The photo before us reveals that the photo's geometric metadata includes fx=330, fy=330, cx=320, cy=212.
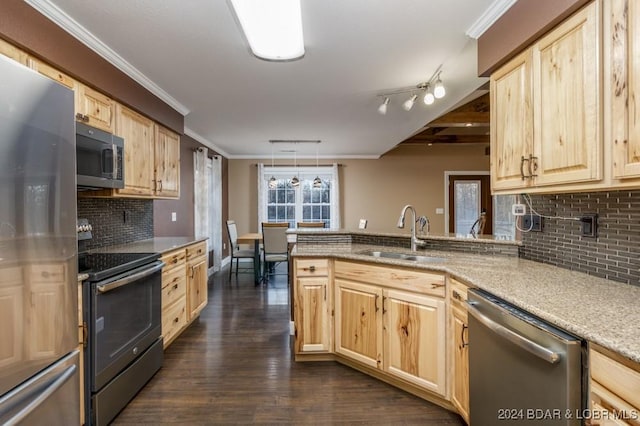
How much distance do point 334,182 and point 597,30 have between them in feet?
19.8

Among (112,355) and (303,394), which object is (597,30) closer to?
(303,394)

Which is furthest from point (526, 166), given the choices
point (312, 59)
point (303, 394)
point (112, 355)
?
point (112, 355)

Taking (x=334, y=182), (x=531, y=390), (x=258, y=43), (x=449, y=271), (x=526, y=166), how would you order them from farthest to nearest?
(x=334, y=182) → (x=258, y=43) → (x=449, y=271) → (x=526, y=166) → (x=531, y=390)

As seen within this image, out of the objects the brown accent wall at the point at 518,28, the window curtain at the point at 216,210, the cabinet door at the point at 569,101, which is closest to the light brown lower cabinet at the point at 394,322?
the cabinet door at the point at 569,101

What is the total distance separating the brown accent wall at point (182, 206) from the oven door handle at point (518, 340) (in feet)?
11.7

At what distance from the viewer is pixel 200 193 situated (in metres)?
5.30

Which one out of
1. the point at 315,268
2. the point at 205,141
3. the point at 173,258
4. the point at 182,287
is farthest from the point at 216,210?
the point at 315,268

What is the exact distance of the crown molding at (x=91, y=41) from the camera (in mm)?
1798

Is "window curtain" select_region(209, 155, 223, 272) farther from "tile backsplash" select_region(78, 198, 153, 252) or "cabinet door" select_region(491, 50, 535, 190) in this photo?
"cabinet door" select_region(491, 50, 535, 190)

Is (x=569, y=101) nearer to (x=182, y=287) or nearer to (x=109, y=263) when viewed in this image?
(x=109, y=263)

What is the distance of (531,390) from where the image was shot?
1225mm

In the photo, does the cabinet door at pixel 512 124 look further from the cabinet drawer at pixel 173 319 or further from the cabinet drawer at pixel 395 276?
the cabinet drawer at pixel 173 319

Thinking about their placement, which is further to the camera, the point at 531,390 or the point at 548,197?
the point at 548,197

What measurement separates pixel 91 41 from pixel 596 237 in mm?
3177
